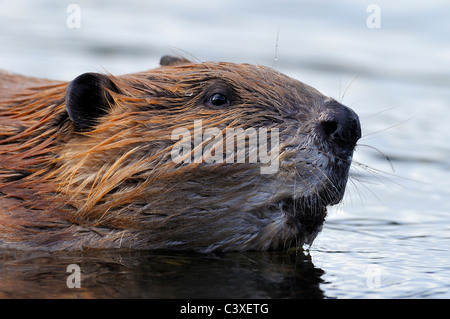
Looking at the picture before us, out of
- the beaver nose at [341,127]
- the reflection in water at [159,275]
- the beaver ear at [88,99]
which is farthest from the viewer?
the beaver ear at [88,99]

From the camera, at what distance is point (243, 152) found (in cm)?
500

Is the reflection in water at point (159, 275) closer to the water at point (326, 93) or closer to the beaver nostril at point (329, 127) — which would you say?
the water at point (326, 93)

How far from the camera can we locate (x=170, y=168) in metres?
5.03

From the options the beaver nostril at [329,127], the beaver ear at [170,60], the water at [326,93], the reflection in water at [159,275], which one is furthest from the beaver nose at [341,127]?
the beaver ear at [170,60]

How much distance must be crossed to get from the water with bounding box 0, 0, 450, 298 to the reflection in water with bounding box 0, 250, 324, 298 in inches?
0.4

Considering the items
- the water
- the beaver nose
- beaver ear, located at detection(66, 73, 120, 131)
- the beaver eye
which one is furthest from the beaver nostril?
beaver ear, located at detection(66, 73, 120, 131)

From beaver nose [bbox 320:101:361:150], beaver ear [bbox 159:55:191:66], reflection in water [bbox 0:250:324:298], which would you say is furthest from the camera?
beaver ear [bbox 159:55:191:66]

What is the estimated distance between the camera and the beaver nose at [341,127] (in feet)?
16.3

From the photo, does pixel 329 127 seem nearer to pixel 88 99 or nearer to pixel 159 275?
pixel 159 275

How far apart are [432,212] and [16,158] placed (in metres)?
3.33

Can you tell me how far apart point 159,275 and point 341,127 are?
4.33 feet

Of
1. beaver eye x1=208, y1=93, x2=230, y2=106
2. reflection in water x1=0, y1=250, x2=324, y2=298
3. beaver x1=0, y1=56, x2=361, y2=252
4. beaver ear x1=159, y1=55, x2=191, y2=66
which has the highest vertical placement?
beaver ear x1=159, y1=55, x2=191, y2=66

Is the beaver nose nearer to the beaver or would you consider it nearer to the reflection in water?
the beaver

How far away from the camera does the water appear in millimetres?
5062
